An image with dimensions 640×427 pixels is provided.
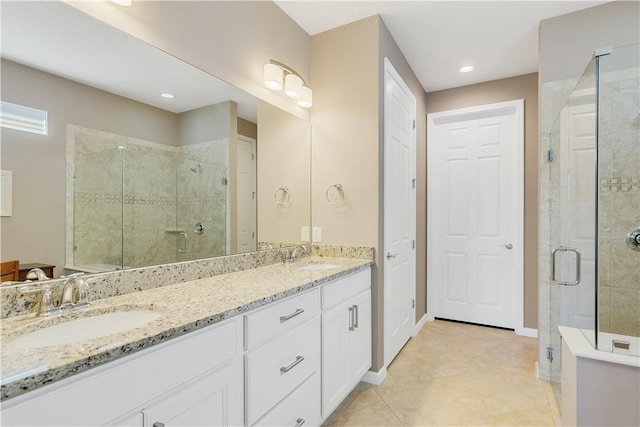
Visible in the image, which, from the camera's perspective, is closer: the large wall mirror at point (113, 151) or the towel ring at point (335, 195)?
the large wall mirror at point (113, 151)

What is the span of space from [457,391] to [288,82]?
8.12 ft

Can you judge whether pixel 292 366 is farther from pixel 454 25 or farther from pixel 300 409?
pixel 454 25

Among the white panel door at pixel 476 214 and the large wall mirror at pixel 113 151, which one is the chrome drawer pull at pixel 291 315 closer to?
the large wall mirror at pixel 113 151

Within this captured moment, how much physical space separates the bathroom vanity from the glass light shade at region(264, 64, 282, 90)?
123cm

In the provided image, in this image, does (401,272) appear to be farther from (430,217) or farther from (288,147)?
(288,147)

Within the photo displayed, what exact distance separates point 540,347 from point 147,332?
107 inches

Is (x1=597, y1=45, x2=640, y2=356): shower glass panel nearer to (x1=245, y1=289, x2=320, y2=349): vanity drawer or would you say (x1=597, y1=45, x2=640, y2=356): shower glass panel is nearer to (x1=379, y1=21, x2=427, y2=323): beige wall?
(x1=379, y1=21, x2=427, y2=323): beige wall

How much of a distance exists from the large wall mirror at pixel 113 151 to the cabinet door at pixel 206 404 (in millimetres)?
650

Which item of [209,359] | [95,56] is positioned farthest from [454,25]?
[209,359]

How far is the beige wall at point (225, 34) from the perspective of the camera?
1.41 meters

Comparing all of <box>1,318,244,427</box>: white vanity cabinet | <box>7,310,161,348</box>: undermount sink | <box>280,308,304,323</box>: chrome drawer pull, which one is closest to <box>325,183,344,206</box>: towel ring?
<box>280,308,304,323</box>: chrome drawer pull

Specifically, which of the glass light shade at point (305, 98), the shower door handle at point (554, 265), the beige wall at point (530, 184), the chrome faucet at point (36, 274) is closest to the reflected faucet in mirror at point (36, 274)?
the chrome faucet at point (36, 274)

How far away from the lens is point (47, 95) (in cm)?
113

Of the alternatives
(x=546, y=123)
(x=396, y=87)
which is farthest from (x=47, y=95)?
(x=546, y=123)
